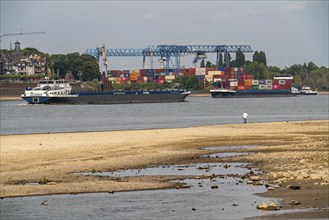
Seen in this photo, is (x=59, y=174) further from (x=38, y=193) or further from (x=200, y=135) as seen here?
(x=200, y=135)

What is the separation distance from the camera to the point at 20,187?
33656 millimetres

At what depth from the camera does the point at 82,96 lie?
172375 mm

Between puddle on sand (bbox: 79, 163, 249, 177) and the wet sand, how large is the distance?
1.04 metres

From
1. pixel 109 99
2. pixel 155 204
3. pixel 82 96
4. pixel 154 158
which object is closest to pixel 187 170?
pixel 154 158

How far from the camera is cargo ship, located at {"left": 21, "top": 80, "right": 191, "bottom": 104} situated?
17138 cm

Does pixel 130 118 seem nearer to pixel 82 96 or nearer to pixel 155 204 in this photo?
pixel 155 204

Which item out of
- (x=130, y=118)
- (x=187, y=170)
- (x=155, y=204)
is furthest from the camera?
(x=130, y=118)

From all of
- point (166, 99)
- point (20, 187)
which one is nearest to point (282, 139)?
point (20, 187)

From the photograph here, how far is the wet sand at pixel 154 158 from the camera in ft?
108

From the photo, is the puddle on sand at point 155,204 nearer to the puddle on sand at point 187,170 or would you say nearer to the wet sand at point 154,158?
the wet sand at point 154,158

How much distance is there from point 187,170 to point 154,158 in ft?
15.8

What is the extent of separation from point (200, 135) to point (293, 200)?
101 ft

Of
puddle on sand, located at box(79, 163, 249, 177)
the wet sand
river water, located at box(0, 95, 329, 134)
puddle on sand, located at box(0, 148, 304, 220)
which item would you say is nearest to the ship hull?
river water, located at box(0, 95, 329, 134)

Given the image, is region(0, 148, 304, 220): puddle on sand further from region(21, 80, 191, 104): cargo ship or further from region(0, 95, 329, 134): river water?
region(21, 80, 191, 104): cargo ship
